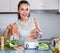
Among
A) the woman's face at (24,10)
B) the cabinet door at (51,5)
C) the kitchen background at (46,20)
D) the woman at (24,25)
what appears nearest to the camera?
the woman at (24,25)

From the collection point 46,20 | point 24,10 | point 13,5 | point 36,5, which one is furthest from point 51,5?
point 24,10

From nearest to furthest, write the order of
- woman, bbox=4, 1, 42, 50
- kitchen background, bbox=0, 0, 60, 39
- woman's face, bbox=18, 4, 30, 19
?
woman, bbox=4, 1, 42, 50, woman's face, bbox=18, 4, 30, 19, kitchen background, bbox=0, 0, 60, 39

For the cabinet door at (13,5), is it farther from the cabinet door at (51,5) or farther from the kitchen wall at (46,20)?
the cabinet door at (51,5)

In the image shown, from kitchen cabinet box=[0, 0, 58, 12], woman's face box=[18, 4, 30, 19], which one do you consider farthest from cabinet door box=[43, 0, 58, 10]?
woman's face box=[18, 4, 30, 19]

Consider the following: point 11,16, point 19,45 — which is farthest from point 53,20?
point 19,45

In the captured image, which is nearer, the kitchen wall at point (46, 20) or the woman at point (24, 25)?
the woman at point (24, 25)

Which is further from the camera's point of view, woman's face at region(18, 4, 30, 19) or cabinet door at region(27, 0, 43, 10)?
cabinet door at region(27, 0, 43, 10)

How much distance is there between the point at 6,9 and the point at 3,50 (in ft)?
4.76

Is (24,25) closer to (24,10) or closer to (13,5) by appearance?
(24,10)

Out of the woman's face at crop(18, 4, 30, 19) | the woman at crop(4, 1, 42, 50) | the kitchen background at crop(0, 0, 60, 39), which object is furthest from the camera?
the kitchen background at crop(0, 0, 60, 39)

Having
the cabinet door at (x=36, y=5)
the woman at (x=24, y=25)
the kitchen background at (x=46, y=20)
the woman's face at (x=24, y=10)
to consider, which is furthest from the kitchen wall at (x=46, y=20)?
the woman's face at (x=24, y=10)

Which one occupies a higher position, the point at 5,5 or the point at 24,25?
the point at 5,5

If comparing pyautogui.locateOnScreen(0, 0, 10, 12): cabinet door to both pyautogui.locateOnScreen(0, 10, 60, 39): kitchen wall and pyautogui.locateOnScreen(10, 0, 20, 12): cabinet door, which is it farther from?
pyautogui.locateOnScreen(0, 10, 60, 39): kitchen wall

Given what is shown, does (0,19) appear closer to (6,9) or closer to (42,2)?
(6,9)
